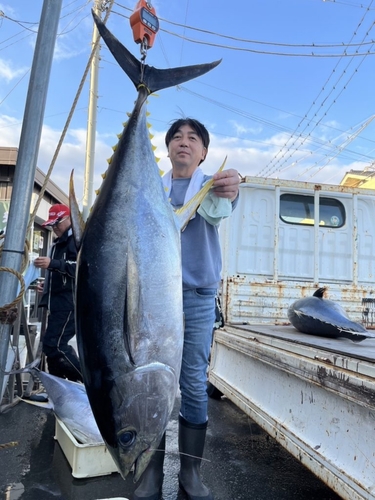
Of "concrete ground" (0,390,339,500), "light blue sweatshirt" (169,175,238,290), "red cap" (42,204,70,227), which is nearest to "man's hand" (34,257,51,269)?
"red cap" (42,204,70,227)

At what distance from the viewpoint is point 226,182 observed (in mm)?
1695

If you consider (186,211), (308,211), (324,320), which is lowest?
(324,320)

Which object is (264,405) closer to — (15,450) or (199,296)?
(199,296)

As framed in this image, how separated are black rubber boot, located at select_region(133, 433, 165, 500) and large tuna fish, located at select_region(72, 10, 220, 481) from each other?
32.2 inches

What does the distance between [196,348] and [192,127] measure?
3.94ft

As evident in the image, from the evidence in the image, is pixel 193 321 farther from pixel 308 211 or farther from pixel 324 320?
Answer: pixel 308 211

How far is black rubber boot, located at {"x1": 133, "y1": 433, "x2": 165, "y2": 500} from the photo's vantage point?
2.11 m

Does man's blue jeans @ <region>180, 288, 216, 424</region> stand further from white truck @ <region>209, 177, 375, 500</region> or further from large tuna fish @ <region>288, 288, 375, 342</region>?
large tuna fish @ <region>288, 288, 375, 342</region>

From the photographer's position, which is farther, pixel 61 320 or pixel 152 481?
pixel 61 320

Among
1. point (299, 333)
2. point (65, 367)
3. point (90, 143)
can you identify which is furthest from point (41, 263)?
point (90, 143)

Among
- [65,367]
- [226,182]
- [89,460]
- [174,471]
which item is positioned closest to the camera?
[226,182]

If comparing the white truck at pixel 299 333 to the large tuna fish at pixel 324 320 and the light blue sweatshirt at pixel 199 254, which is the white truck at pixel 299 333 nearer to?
the large tuna fish at pixel 324 320

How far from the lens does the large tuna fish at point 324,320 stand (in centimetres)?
308

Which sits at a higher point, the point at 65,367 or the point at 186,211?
the point at 186,211
